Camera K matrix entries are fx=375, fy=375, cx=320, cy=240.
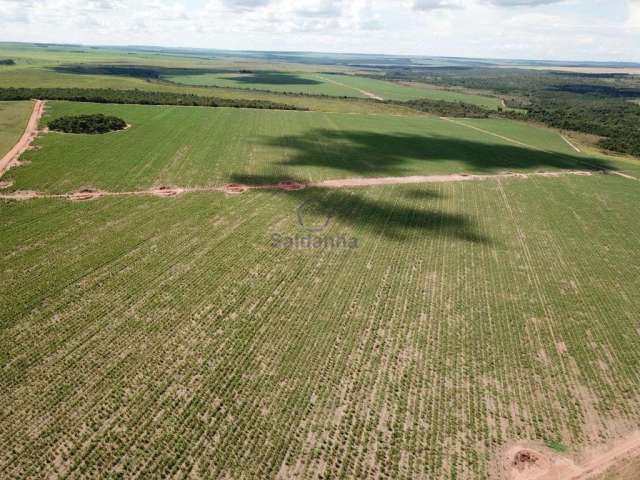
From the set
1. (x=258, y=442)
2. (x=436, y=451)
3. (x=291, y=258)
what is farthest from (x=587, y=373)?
(x=291, y=258)

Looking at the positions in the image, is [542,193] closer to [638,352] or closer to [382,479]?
[638,352]

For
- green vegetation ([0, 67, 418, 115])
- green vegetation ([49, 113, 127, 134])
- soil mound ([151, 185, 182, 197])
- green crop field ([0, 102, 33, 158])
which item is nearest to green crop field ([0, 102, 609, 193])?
soil mound ([151, 185, 182, 197])

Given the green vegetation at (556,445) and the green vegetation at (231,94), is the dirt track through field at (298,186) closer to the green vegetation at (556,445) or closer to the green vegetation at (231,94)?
the green vegetation at (556,445)

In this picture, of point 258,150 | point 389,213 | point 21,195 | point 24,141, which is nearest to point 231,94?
point 258,150

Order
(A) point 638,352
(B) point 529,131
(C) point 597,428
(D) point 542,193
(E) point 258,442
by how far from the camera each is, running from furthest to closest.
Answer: (B) point 529,131, (D) point 542,193, (A) point 638,352, (C) point 597,428, (E) point 258,442

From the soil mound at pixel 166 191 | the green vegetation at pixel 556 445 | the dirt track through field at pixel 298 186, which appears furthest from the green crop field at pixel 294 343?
the soil mound at pixel 166 191

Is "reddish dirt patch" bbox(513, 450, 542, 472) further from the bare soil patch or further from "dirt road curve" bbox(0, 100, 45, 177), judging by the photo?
"dirt road curve" bbox(0, 100, 45, 177)
